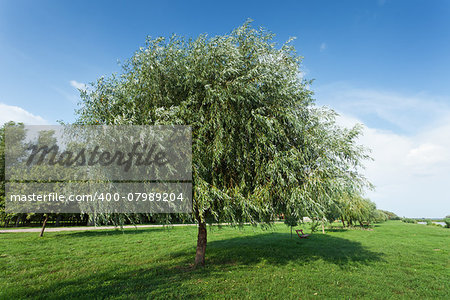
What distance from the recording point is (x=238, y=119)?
1070cm

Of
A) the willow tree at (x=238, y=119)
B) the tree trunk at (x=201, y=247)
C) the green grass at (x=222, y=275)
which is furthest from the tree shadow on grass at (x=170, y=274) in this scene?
the willow tree at (x=238, y=119)

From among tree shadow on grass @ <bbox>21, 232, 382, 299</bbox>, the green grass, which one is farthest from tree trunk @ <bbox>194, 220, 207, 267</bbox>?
the green grass

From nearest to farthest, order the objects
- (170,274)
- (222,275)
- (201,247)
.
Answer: (222,275)
(170,274)
(201,247)

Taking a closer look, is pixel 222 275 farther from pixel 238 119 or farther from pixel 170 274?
pixel 238 119

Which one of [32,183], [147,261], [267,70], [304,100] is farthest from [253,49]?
[32,183]

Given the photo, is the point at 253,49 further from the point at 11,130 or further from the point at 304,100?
the point at 11,130

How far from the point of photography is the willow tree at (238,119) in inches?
391

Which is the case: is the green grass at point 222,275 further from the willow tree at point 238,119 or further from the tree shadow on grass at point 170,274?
the willow tree at point 238,119

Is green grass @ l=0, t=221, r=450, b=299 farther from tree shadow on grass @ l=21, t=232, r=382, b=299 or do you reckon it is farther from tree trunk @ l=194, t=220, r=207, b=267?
tree trunk @ l=194, t=220, r=207, b=267

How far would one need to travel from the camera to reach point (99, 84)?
11.1 m

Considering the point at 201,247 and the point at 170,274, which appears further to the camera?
the point at 201,247

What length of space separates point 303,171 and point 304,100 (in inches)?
145

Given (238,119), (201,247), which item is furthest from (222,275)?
(238,119)

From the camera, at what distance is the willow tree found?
994 centimetres
